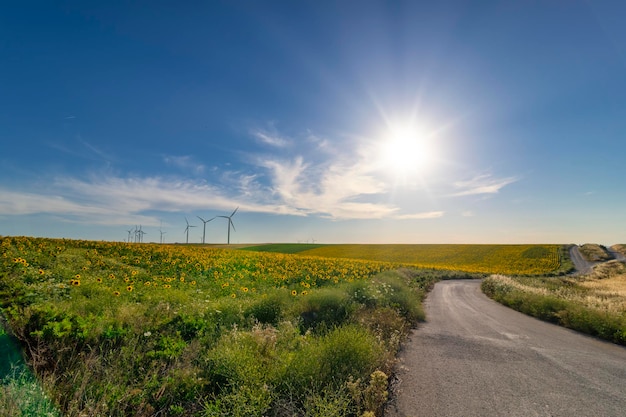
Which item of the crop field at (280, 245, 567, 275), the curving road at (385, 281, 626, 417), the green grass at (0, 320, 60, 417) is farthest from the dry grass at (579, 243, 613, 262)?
the green grass at (0, 320, 60, 417)

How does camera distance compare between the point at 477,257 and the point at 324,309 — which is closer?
the point at 324,309

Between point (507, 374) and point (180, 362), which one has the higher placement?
point (180, 362)

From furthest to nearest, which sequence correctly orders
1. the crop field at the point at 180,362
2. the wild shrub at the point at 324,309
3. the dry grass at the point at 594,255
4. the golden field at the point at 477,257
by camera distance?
the dry grass at the point at 594,255
the golden field at the point at 477,257
the wild shrub at the point at 324,309
the crop field at the point at 180,362

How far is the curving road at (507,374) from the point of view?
5.61 meters

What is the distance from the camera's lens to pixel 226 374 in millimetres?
5520

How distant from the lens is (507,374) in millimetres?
7160

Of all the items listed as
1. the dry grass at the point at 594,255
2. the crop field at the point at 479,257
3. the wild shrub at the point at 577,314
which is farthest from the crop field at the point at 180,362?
the dry grass at the point at 594,255

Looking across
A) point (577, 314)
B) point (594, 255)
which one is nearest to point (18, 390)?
point (577, 314)

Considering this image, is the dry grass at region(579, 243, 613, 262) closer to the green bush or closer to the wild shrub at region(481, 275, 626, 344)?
the wild shrub at region(481, 275, 626, 344)

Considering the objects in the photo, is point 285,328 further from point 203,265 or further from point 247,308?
point 203,265

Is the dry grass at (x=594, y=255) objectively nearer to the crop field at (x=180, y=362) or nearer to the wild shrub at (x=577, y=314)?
the wild shrub at (x=577, y=314)

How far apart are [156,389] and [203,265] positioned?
1698 centimetres

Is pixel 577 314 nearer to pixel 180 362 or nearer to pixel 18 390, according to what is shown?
pixel 180 362

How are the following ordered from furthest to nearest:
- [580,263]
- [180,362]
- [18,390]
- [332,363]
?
1. [580,263]
2. [332,363]
3. [180,362]
4. [18,390]
